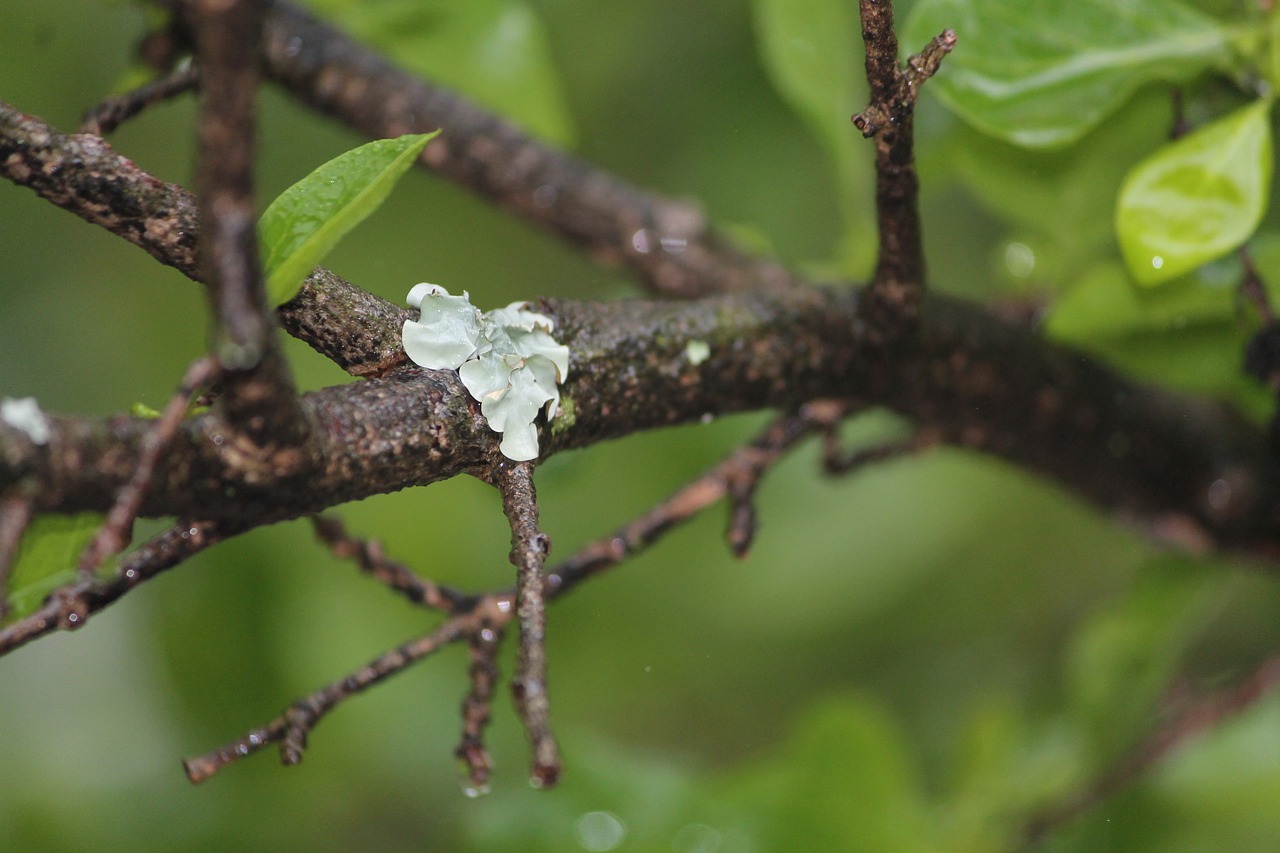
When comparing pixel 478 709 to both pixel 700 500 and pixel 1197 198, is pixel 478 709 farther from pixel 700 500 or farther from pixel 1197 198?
pixel 1197 198

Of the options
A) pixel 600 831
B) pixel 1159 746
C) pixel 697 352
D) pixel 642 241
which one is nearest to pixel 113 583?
pixel 697 352

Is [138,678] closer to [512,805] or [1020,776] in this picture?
[512,805]

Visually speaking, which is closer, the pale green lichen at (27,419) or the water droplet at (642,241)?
the pale green lichen at (27,419)

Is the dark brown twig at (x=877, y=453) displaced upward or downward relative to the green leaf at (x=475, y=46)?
downward

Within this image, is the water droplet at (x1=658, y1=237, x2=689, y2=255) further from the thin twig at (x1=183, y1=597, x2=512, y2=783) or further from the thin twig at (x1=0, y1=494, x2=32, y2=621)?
the thin twig at (x1=0, y1=494, x2=32, y2=621)

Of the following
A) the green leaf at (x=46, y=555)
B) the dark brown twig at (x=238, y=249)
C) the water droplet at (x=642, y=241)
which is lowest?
the dark brown twig at (x=238, y=249)

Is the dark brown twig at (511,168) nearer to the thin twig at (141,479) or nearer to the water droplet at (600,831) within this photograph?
the water droplet at (600,831)

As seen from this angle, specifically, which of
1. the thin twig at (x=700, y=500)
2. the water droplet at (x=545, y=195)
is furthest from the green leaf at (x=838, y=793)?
the water droplet at (x=545, y=195)
